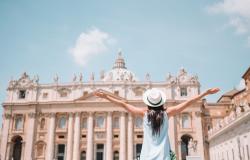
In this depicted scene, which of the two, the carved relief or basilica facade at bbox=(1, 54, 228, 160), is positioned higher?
the carved relief

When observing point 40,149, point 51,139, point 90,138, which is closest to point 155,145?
point 90,138

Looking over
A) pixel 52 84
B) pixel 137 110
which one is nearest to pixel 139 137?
pixel 52 84

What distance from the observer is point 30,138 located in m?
47.9

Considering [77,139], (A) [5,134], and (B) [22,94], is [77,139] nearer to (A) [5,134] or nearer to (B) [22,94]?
(A) [5,134]

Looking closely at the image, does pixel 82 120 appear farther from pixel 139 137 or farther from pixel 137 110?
pixel 137 110

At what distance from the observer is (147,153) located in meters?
3.76

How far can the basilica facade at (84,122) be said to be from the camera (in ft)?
154

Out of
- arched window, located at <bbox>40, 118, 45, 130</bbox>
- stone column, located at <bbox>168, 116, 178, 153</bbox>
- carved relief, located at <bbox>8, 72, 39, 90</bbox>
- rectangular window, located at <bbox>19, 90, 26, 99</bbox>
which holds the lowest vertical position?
stone column, located at <bbox>168, 116, 178, 153</bbox>

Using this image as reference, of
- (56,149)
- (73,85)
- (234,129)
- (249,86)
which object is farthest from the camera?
(73,85)

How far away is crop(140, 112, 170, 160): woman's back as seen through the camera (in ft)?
12.1

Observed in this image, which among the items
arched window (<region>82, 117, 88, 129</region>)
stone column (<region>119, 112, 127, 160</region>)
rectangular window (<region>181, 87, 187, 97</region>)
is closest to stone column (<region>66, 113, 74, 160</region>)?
arched window (<region>82, 117, 88, 129</region>)

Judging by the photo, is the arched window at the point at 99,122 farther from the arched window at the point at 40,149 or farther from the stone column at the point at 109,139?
the arched window at the point at 40,149

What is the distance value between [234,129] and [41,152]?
30177 millimetres

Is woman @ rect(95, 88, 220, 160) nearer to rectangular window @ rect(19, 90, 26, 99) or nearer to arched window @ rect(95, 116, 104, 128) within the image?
arched window @ rect(95, 116, 104, 128)
